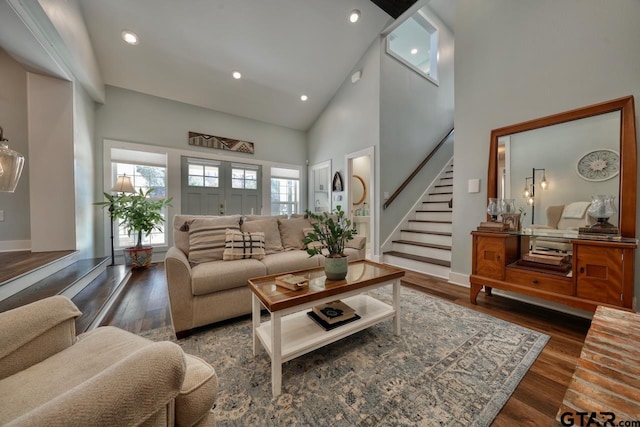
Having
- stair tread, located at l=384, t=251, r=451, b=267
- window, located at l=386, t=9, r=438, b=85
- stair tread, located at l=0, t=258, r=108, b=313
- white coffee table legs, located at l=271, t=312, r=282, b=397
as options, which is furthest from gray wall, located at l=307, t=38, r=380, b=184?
stair tread, located at l=0, t=258, r=108, b=313

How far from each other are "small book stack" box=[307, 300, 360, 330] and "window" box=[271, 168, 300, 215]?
13.0ft

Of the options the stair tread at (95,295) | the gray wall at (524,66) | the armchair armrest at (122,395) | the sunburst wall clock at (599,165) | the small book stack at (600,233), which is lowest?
the stair tread at (95,295)

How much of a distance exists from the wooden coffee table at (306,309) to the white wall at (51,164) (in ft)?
10.1

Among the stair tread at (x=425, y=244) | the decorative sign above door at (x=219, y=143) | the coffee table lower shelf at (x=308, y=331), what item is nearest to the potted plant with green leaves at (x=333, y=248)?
the coffee table lower shelf at (x=308, y=331)

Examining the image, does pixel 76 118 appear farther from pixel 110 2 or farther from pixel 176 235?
pixel 176 235

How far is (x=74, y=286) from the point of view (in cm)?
A: 218

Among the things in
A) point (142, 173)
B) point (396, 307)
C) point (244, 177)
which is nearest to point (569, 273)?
point (396, 307)

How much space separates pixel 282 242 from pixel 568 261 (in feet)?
8.91

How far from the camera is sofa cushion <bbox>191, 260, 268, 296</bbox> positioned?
1740 mm

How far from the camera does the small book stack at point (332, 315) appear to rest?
149 centimetres

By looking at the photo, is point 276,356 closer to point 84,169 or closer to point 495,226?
point 495,226

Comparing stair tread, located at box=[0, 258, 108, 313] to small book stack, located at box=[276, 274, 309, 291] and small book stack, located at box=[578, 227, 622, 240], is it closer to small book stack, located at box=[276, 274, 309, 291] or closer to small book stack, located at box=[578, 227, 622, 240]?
small book stack, located at box=[276, 274, 309, 291]

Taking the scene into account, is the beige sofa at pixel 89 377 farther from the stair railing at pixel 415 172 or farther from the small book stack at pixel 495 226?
the stair railing at pixel 415 172

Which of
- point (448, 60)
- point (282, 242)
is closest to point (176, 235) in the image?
point (282, 242)
